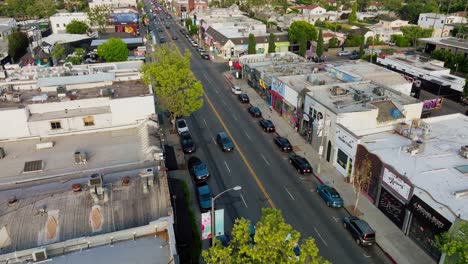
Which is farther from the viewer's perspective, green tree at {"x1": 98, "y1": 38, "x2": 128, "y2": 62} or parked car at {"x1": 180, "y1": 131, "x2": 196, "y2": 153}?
green tree at {"x1": 98, "y1": 38, "x2": 128, "y2": 62}

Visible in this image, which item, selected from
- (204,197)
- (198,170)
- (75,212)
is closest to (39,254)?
(75,212)

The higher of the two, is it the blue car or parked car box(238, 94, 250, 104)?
parked car box(238, 94, 250, 104)

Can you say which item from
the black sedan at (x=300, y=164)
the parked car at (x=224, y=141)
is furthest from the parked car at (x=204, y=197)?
the black sedan at (x=300, y=164)

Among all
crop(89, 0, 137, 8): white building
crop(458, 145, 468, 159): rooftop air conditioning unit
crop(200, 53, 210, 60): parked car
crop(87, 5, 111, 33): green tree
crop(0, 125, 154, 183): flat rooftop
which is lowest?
crop(200, 53, 210, 60): parked car

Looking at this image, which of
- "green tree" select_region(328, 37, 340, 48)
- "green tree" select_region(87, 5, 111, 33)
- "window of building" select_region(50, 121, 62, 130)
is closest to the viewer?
"window of building" select_region(50, 121, 62, 130)

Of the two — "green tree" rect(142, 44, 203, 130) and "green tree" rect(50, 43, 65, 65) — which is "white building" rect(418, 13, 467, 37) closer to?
"green tree" rect(142, 44, 203, 130)

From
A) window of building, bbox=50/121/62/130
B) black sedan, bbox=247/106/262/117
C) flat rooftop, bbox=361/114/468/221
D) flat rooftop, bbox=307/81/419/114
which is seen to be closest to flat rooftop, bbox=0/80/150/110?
window of building, bbox=50/121/62/130

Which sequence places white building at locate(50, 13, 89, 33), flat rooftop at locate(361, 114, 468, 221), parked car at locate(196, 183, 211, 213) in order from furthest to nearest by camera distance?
white building at locate(50, 13, 89, 33)
parked car at locate(196, 183, 211, 213)
flat rooftop at locate(361, 114, 468, 221)
